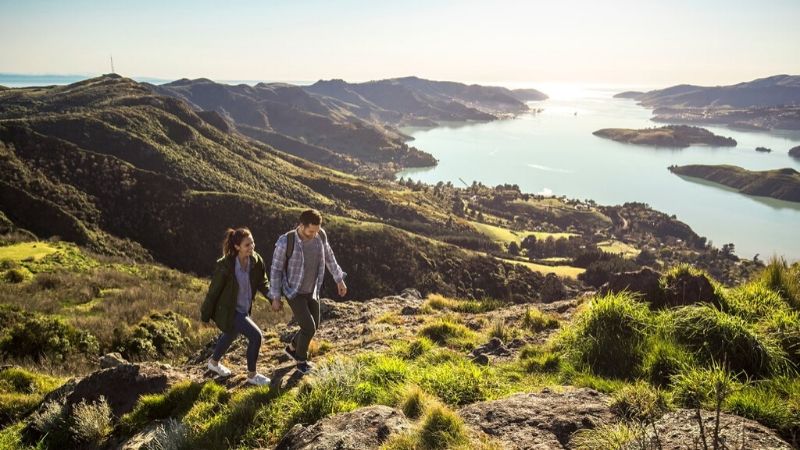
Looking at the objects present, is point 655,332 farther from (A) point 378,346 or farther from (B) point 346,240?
(B) point 346,240

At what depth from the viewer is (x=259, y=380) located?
6.72m

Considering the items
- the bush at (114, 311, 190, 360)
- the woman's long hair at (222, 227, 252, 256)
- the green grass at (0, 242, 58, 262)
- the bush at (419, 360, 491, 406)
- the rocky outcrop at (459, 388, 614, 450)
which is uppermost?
the woman's long hair at (222, 227, 252, 256)

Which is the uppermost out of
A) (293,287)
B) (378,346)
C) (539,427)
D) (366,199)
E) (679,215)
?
(293,287)

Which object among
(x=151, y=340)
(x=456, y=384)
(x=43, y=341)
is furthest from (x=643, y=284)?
(x=43, y=341)

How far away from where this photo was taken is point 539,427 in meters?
4.47

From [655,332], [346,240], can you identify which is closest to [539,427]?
[655,332]

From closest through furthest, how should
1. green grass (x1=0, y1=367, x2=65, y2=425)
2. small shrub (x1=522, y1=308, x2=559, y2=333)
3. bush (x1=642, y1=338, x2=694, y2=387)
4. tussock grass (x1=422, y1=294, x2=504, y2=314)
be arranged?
bush (x1=642, y1=338, x2=694, y2=387) < green grass (x1=0, y1=367, x2=65, y2=425) < small shrub (x1=522, y1=308, x2=559, y2=333) < tussock grass (x1=422, y1=294, x2=504, y2=314)

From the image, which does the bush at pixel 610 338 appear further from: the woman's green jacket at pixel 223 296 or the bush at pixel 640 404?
the woman's green jacket at pixel 223 296

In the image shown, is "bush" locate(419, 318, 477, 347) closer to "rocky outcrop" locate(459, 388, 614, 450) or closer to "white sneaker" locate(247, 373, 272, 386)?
"white sneaker" locate(247, 373, 272, 386)

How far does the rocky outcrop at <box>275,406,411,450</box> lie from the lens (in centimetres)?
417

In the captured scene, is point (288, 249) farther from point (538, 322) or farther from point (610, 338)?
point (538, 322)

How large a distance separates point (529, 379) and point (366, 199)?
118717mm

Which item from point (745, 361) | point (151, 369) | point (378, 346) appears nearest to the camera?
point (745, 361)

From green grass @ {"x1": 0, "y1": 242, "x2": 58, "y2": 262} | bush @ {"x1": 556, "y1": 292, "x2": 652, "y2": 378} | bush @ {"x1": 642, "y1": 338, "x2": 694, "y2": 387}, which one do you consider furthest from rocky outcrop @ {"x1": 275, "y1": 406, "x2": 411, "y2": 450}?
green grass @ {"x1": 0, "y1": 242, "x2": 58, "y2": 262}
